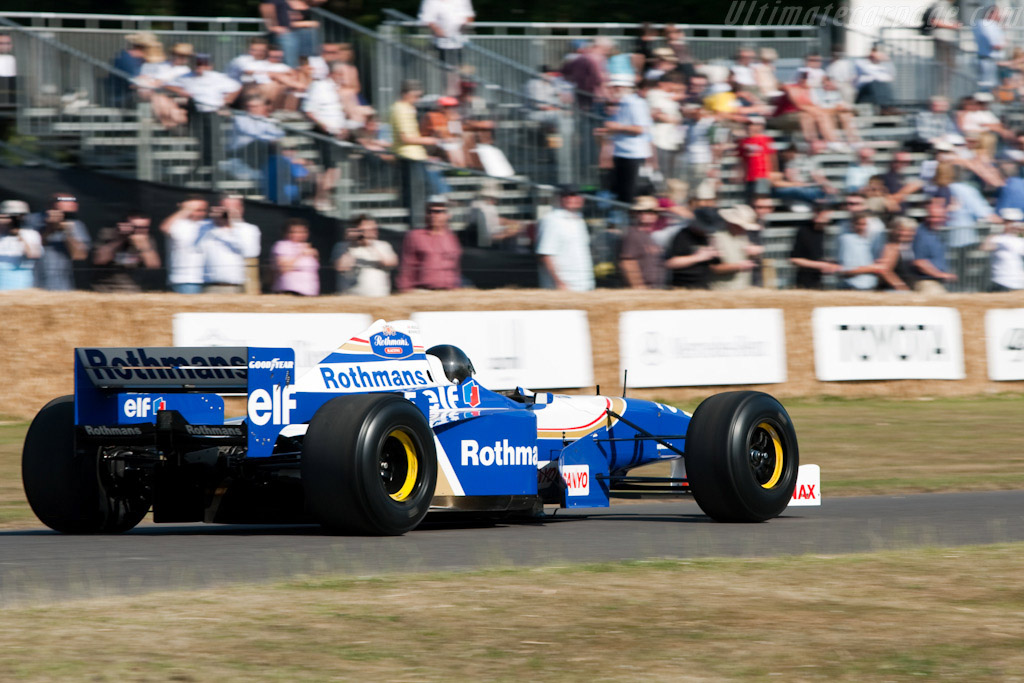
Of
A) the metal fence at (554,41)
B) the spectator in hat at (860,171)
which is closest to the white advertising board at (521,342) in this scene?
the metal fence at (554,41)

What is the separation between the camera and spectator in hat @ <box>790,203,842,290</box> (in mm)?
17453

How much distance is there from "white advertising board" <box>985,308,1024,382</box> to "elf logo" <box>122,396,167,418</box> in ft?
40.5

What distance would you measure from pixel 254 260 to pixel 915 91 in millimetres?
9923

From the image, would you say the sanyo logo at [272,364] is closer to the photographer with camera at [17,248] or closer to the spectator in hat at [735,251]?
the photographer with camera at [17,248]

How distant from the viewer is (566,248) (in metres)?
16.2

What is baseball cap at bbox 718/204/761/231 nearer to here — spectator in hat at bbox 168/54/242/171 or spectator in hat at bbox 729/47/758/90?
spectator in hat at bbox 729/47/758/90

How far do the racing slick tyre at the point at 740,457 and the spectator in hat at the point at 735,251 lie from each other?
788cm

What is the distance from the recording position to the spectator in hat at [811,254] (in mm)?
17453

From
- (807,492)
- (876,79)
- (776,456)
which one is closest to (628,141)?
(876,79)

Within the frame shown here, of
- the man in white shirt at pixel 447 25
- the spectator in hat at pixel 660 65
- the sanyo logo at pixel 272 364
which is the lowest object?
the sanyo logo at pixel 272 364

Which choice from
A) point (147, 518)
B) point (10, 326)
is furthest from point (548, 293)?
point (147, 518)

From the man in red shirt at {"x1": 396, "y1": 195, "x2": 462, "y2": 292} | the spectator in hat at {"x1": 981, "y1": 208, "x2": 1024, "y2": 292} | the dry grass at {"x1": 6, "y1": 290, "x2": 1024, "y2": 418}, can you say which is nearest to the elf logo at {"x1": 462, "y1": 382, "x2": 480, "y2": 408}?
the dry grass at {"x1": 6, "y1": 290, "x2": 1024, "y2": 418}

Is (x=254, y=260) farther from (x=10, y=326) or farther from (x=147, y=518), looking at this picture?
(x=147, y=518)

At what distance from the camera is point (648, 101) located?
17609mm
